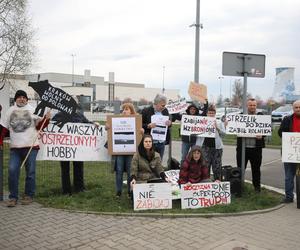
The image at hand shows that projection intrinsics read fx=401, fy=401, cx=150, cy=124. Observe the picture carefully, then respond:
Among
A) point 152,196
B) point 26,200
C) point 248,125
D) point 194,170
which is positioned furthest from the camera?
point 248,125

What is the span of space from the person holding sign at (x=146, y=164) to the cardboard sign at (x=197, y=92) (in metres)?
2.54

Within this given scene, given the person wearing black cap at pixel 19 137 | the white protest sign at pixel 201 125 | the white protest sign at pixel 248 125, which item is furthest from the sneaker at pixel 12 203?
the white protest sign at pixel 248 125

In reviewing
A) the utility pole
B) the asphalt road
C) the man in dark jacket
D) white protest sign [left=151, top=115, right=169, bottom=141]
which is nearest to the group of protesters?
the man in dark jacket

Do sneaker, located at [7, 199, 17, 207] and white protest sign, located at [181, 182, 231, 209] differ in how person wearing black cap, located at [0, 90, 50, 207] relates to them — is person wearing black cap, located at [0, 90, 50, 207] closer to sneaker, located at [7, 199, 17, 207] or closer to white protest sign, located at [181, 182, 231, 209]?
sneaker, located at [7, 199, 17, 207]

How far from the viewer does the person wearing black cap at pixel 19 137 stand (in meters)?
6.91

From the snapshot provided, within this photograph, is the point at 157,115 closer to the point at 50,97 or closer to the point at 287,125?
the point at 50,97

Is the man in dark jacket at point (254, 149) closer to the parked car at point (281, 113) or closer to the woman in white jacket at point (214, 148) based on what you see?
the woman in white jacket at point (214, 148)

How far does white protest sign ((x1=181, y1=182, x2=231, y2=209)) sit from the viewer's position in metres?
6.80

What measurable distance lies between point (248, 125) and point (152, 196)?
8.63 feet

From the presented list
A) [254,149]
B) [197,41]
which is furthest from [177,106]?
[197,41]

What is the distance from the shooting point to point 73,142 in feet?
25.2

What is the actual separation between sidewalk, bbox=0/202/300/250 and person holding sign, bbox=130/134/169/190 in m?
0.88

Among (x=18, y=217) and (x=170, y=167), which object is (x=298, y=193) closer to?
(x=170, y=167)

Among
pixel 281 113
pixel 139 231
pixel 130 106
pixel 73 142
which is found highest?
pixel 281 113
